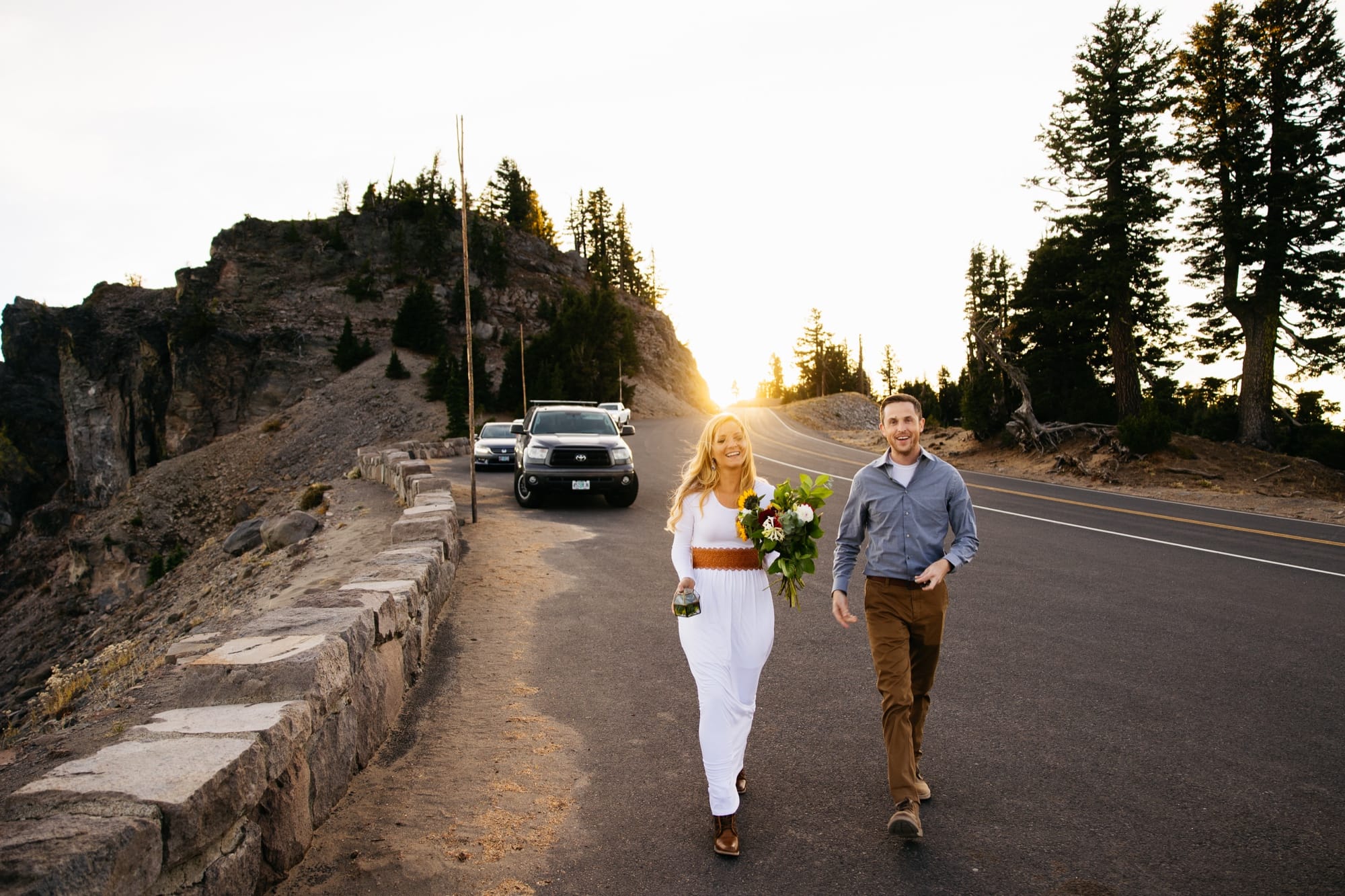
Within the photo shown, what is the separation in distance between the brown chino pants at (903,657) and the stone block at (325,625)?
113 inches

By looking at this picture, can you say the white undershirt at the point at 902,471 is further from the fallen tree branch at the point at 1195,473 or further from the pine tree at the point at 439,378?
the pine tree at the point at 439,378

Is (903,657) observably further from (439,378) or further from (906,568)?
(439,378)

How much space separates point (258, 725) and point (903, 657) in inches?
112

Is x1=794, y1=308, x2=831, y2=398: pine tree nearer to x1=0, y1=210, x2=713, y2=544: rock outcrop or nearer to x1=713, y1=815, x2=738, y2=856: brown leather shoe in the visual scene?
x1=0, y1=210, x2=713, y2=544: rock outcrop

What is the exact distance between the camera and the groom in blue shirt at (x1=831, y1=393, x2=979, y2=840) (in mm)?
3617

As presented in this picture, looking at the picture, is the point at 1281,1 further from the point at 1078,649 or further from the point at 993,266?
the point at 993,266

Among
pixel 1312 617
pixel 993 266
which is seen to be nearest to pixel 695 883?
pixel 1312 617

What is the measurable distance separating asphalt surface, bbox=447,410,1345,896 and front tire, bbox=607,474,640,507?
17.6ft

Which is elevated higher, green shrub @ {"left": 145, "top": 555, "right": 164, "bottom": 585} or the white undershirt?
the white undershirt

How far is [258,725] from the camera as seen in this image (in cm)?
319

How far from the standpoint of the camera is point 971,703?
517 cm

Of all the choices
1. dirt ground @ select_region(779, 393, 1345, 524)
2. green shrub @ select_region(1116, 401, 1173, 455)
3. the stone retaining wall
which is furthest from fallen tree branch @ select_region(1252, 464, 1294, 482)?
the stone retaining wall

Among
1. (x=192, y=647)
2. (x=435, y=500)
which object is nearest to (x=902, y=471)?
(x=192, y=647)

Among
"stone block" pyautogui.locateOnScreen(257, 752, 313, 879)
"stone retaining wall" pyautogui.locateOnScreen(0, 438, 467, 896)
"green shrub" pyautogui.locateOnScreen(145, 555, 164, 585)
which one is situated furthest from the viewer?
"green shrub" pyautogui.locateOnScreen(145, 555, 164, 585)
